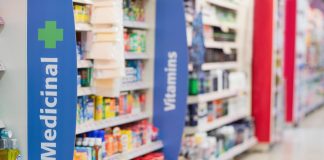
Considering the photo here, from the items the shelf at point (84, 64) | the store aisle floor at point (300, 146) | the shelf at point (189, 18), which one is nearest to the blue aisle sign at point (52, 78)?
the shelf at point (84, 64)

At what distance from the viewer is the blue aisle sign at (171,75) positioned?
4.94 m

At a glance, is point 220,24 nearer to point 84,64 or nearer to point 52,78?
point 84,64

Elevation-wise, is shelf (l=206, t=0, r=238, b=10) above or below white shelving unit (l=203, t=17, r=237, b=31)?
above

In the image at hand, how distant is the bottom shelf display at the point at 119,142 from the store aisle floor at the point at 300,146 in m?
2.61

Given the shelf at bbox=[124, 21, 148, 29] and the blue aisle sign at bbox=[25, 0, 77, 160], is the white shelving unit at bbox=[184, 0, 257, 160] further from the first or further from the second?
the blue aisle sign at bbox=[25, 0, 77, 160]

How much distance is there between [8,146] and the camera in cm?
341

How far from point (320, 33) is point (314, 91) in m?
1.84

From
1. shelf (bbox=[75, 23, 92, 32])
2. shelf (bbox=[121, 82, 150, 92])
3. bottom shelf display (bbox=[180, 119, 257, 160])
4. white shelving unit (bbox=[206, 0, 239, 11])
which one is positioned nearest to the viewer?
shelf (bbox=[75, 23, 92, 32])

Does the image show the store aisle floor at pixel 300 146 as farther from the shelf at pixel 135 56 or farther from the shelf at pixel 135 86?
the shelf at pixel 135 56

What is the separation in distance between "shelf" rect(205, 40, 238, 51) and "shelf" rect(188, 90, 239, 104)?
550 millimetres

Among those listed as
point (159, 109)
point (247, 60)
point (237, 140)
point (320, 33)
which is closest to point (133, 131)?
point (159, 109)

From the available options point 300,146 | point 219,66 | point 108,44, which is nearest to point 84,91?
point 108,44

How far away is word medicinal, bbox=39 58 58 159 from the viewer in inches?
132

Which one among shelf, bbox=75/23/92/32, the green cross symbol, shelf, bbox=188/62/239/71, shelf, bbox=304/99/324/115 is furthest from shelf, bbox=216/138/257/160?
shelf, bbox=304/99/324/115
